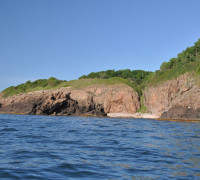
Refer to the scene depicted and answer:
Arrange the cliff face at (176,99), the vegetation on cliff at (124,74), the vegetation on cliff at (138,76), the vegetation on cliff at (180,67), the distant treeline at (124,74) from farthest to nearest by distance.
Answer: the distant treeline at (124,74) → the vegetation on cliff at (124,74) → the vegetation on cliff at (138,76) → the vegetation on cliff at (180,67) → the cliff face at (176,99)

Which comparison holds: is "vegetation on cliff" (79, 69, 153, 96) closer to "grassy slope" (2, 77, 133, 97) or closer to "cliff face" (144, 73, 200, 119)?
"grassy slope" (2, 77, 133, 97)

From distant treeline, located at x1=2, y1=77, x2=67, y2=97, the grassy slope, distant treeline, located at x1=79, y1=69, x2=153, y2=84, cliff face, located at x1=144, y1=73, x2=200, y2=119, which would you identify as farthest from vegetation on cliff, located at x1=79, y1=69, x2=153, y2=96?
cliff face, located at x1=144, y1=73, x2=200, y2=119

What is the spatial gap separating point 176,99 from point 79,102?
3468 cm

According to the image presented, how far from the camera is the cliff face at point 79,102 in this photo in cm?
7656

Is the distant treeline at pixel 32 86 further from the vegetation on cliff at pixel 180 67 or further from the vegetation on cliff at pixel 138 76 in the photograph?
the vegetation on cliff at pixel 180 67

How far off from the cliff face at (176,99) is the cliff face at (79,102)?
831 cm

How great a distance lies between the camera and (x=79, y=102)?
8575 cm

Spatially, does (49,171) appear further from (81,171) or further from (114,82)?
(114,82)

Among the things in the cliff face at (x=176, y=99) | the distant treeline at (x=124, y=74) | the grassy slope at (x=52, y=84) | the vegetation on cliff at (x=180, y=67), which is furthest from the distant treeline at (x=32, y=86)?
the cliff face at (x=176, y=99)

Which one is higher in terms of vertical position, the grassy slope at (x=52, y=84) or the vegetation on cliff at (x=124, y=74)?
the vegetation on cliff at (x=124, y=74)

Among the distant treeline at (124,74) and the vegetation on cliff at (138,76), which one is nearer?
the vegetation on cliff at (138,76)

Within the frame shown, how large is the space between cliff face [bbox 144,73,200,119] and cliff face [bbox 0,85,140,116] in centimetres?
831

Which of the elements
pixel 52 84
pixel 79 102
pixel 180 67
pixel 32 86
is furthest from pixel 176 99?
pixel 32 86

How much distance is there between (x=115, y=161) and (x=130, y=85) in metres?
86.0
